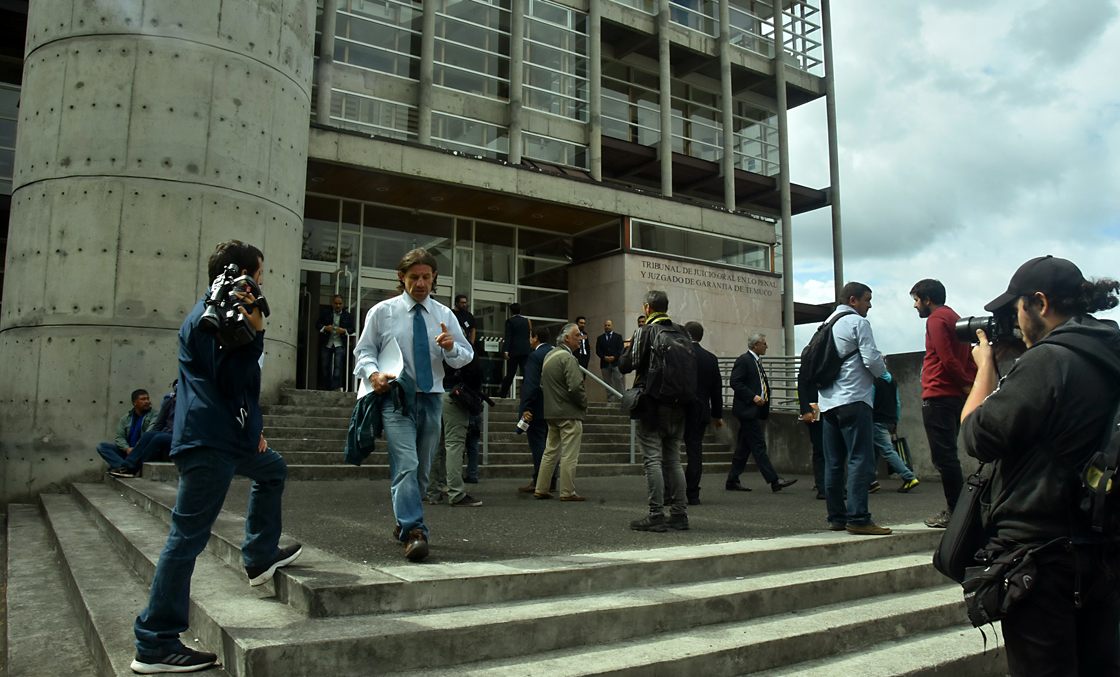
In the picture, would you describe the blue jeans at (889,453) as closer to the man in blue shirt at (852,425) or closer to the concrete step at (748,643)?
the man in blue shirt at (852,425)

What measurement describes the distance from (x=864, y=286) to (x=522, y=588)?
360cm

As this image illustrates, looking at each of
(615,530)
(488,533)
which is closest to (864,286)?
Answer: (615,530)

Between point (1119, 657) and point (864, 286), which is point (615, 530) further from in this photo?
point (1119, 657)

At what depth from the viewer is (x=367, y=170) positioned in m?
15.6

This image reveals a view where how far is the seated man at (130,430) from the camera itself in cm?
927

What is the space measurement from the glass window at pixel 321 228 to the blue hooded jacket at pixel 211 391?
46.3 ft

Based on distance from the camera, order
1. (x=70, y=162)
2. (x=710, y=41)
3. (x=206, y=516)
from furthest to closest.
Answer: (x=710, y=41) < (x=70, y=162) < (x=206, y=516)

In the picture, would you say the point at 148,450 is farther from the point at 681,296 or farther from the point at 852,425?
the point at 681,296

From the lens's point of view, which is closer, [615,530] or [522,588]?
[522,588]

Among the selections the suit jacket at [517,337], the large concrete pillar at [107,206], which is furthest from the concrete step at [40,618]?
the suit jacket at [517,337]

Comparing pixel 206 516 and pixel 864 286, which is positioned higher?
pixel 864 286

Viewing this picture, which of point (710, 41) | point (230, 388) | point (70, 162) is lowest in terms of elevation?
point (230, 388)

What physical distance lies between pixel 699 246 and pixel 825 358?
14.5 metres

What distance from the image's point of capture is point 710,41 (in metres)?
24.2
